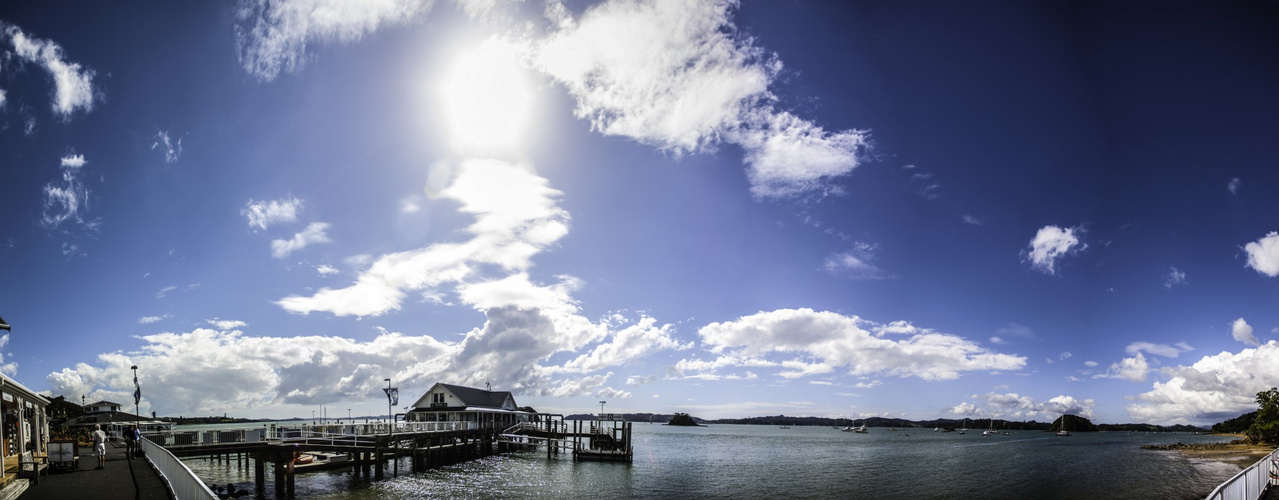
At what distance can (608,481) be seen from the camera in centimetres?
4622

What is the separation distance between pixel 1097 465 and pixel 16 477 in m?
84.1

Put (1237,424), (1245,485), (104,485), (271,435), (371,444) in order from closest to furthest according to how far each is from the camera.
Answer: (1245,485)
(104,485)
(271,435)
(371,444)
(1237,424)

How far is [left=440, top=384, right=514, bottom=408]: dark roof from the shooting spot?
7275 centimetres

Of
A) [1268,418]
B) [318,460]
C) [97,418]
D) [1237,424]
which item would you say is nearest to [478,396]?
[318,460]

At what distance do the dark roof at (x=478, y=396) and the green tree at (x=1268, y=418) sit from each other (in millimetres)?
90529

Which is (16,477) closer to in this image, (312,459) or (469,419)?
(312,459)

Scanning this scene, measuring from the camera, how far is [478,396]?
78.9m

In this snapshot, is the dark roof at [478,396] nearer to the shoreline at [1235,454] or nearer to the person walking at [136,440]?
the person walking at [136,440]

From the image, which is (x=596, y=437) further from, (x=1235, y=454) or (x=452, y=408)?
(x=1235, y=454)

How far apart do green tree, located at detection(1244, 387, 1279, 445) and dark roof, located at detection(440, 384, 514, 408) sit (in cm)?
9053

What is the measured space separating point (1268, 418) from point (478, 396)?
311 feet

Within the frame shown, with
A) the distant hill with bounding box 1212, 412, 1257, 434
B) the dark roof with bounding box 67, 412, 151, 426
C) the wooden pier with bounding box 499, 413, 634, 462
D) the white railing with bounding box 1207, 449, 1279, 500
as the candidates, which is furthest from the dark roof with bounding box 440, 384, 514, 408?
the distant hill with bounding box 1212, 412, 1257, 434

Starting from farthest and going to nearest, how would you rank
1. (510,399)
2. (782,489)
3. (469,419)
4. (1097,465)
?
(510,399) → (469,419) → (1097,465) → (782,489)

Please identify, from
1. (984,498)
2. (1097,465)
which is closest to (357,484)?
(984,498)
